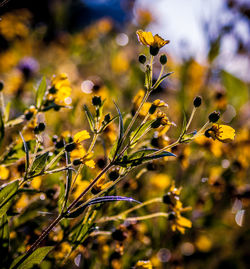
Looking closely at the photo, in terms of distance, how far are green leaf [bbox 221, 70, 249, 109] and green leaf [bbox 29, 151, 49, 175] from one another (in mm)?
1174

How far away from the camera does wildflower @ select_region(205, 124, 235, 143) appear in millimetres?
415

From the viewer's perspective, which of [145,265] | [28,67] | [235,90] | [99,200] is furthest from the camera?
[28,67]

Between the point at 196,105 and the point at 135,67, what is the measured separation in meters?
1.07

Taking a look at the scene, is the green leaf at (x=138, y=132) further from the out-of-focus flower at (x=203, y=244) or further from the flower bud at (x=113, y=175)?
the out-of-focus flower at (x=203, y=244)

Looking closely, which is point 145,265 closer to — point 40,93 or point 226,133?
point 226,133

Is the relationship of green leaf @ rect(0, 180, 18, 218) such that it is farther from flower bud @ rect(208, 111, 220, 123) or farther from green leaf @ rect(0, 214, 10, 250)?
flower bud @ rect(208, 111, 220, 123)

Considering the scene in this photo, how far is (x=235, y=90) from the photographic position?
1.54 meters

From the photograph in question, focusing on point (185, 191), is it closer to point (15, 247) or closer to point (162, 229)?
point (162, 229)

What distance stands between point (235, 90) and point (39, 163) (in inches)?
54.8

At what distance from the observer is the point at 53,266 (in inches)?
20.0

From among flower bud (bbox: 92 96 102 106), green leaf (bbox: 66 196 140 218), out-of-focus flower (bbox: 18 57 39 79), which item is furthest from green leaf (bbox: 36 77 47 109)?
out-of-focus flower (bbox: 18 57 39 79)

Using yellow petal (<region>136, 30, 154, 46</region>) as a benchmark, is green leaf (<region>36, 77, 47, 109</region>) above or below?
below

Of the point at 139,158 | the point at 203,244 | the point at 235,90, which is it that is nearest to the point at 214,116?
the point at 139,158

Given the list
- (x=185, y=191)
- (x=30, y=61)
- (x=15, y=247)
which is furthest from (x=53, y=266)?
(x=30, y=61)
